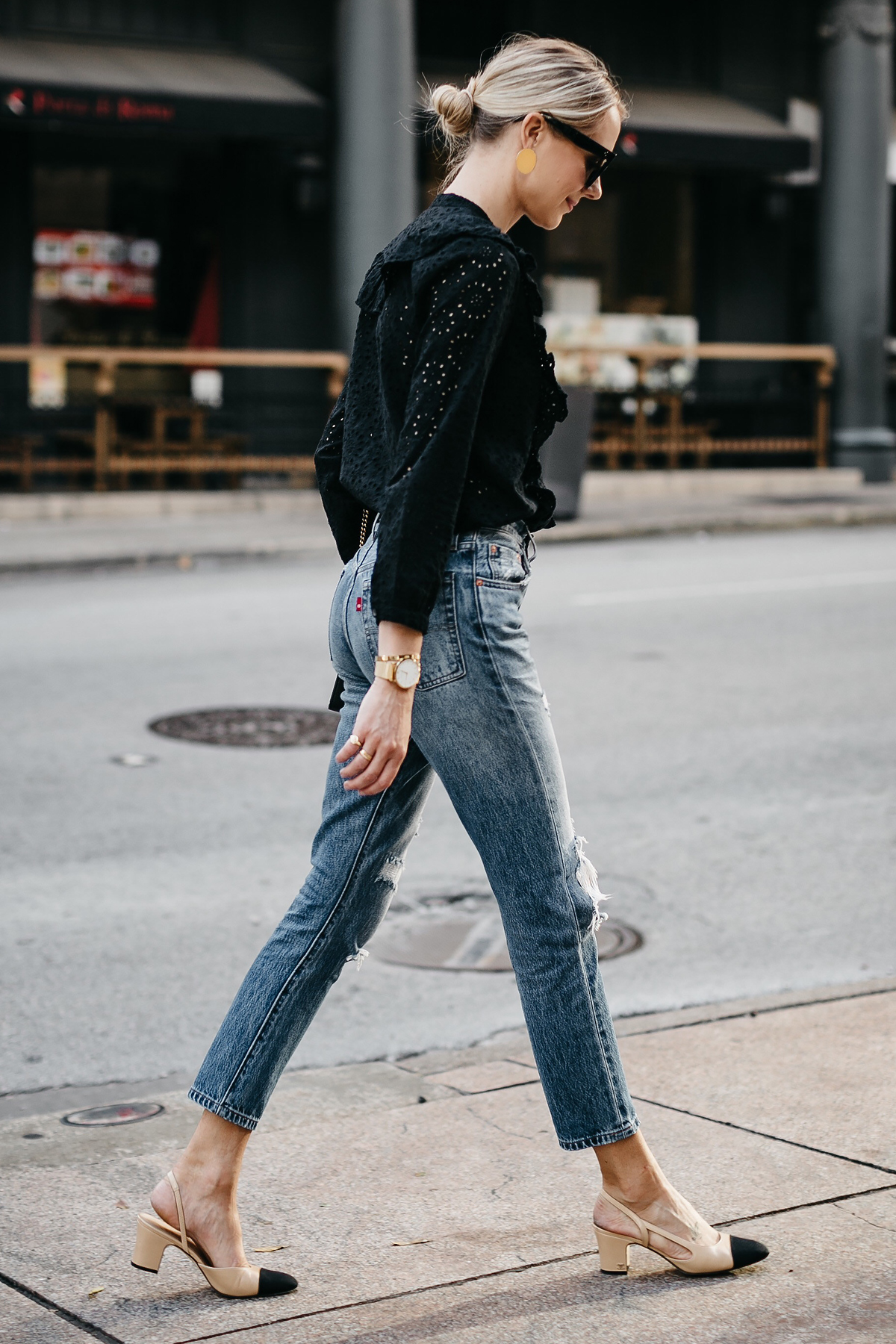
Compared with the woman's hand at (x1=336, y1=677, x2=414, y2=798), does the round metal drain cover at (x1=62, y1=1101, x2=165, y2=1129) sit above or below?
below

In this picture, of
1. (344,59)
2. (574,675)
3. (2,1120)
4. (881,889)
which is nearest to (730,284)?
(344,59)

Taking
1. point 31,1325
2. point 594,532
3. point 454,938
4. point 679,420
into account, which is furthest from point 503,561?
point 679,420

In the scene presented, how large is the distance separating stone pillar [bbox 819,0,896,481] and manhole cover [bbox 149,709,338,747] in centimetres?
1453

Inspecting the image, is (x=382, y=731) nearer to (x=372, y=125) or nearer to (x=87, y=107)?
(x=87, y=107)

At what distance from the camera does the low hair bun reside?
2.88 meters

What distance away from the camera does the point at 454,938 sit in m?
5.29

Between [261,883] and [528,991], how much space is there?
276 cm

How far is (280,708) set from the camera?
26.9 ft

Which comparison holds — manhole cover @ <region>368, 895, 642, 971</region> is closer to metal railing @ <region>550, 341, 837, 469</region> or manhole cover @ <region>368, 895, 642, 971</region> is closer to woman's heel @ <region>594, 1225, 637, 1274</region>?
woman's heel @ <region>594, 1225, 637, 1274</region>

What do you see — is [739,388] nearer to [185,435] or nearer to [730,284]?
[730,284]

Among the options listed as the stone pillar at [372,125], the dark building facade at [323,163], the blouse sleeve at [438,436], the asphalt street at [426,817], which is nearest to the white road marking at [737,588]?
the asphalt street at [426,817]

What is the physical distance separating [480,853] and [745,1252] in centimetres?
79

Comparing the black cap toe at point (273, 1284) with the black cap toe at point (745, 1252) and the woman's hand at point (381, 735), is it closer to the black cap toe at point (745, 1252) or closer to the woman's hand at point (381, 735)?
the black cap toe at point (745, 1252)

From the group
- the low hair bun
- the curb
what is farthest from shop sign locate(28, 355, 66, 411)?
the low hair bun
